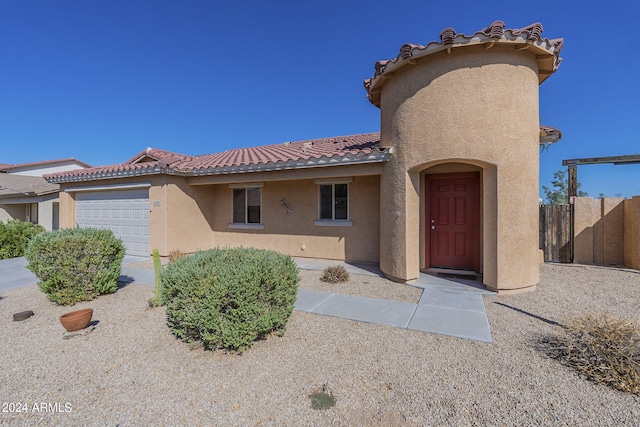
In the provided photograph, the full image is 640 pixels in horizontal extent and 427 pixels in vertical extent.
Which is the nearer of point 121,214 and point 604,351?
point 604,351

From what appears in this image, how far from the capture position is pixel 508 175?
20.6ft

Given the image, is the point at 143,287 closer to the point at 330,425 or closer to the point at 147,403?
the point at 147,403

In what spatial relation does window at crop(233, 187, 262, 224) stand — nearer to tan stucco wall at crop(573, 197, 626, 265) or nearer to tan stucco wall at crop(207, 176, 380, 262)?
tan stucco wall at crop(207, 176, 380, 262)

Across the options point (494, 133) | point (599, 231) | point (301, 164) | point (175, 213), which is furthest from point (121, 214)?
point (599, 231)

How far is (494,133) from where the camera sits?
625cm

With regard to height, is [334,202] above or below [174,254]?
above

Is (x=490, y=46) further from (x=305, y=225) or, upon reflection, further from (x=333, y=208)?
(x=305, y=225)

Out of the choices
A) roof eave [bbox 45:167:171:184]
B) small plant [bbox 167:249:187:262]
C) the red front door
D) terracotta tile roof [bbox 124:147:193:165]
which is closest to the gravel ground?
the red front door

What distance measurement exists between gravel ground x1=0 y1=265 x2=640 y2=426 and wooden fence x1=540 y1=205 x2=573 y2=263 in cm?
520

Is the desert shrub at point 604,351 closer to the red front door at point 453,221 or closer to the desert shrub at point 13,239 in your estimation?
the red front door at point 453,221

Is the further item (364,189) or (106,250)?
(364,189)

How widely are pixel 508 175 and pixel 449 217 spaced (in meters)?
2.19

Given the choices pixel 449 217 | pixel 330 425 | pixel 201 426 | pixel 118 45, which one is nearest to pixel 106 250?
pixel 201 426

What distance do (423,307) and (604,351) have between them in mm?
2618
